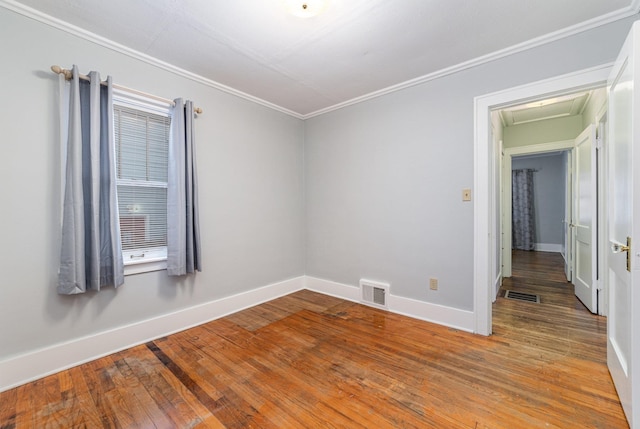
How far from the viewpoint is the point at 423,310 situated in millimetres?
2809

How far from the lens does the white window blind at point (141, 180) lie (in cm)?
231

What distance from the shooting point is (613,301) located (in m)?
1.73

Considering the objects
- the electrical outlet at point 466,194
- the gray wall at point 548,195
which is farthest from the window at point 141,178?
the gray wall at point 548,195

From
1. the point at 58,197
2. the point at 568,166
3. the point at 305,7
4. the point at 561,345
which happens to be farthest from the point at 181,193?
the point at 568,166

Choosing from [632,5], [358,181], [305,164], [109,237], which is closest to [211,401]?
[109,237]

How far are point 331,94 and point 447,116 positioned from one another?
129 centimetres

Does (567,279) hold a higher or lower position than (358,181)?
lower

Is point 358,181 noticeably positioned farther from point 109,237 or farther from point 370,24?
point 109,237

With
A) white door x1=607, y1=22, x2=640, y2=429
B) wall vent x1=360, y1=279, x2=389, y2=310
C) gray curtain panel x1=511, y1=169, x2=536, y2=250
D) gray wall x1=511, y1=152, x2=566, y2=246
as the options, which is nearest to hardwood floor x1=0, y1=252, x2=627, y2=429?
white door x1=607, y1=22, x2=640, y2=429

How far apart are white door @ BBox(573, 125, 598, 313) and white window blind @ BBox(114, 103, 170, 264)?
4.44 m

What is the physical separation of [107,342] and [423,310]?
284cm

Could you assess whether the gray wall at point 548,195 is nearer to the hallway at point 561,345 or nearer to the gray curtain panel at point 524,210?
the gray curtain panel at point 524,210

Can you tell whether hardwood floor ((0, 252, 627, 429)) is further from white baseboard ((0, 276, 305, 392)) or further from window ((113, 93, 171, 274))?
window ((113, 93, 171, 274))

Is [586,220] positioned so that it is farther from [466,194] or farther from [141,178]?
[141,178]
